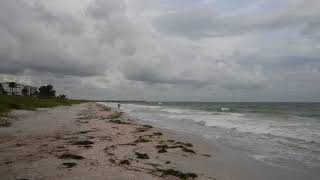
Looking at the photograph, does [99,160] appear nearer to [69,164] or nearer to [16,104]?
[69,164]

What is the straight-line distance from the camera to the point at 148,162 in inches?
522

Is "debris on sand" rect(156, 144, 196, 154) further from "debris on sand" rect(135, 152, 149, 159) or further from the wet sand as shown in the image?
"debris on sand" rect(135, 152, 149, 159)

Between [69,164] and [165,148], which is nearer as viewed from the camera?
[69,164]

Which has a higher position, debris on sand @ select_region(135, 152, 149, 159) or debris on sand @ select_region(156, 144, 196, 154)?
debris on sand @ select_region(135, 152, 149, 159)

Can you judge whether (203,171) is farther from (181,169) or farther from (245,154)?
(245,154)

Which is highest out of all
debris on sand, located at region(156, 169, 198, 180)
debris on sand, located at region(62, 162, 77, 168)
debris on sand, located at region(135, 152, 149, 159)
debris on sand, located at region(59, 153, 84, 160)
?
debris on sand, located at region(59, 153, 84, 160)

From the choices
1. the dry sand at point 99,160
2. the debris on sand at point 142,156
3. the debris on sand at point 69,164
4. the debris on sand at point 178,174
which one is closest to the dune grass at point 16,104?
the dry sand at point 99,160

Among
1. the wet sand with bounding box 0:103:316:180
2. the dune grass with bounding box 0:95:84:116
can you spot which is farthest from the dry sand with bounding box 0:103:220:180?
the dune grass with bounding box 0:95:84:116

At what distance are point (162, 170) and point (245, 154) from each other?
6.12 m

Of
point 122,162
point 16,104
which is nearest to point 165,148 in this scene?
point 122,162

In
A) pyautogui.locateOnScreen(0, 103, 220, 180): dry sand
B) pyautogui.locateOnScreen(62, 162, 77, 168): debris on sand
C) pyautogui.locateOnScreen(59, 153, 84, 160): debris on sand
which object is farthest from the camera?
pyautogui.locateOnScreen(59, 153, 84, 160): debris on sand

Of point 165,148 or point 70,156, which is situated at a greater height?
Result: point 70,156

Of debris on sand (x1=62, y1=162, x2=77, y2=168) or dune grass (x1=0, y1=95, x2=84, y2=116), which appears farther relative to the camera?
dune grass (x1=0, y1=95, x2=84, y2=116)

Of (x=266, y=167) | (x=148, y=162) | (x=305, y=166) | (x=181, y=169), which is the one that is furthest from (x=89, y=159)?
(x=305, y=166)
